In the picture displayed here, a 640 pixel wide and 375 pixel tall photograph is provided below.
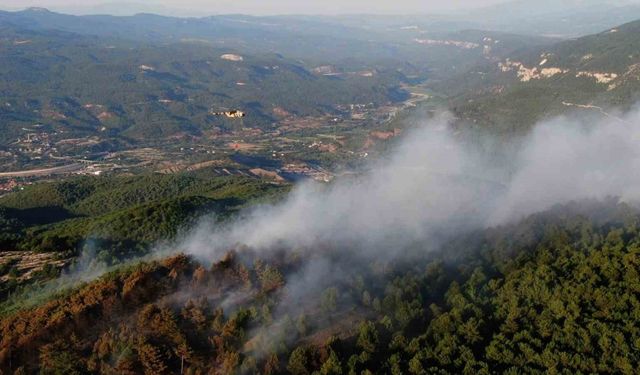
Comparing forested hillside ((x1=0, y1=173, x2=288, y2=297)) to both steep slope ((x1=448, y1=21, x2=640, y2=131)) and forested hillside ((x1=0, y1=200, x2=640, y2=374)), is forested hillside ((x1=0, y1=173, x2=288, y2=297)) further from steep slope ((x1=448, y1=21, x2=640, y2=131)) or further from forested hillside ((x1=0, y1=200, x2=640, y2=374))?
steep slope ((x1=448, y1=21, x2=640, y2=131))

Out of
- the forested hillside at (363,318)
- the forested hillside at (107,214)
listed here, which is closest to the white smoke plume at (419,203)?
the forested hillside at (107,214)

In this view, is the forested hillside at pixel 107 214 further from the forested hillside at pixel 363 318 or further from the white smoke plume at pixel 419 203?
the forested hillside at pixel 363 318

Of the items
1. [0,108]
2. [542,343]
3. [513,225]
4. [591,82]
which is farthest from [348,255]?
[0,108]

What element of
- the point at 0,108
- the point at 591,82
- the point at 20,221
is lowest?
the point at 0,108

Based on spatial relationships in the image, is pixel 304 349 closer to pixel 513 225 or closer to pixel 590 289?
pixel 590 289

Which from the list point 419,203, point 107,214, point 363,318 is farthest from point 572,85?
point 363,318
